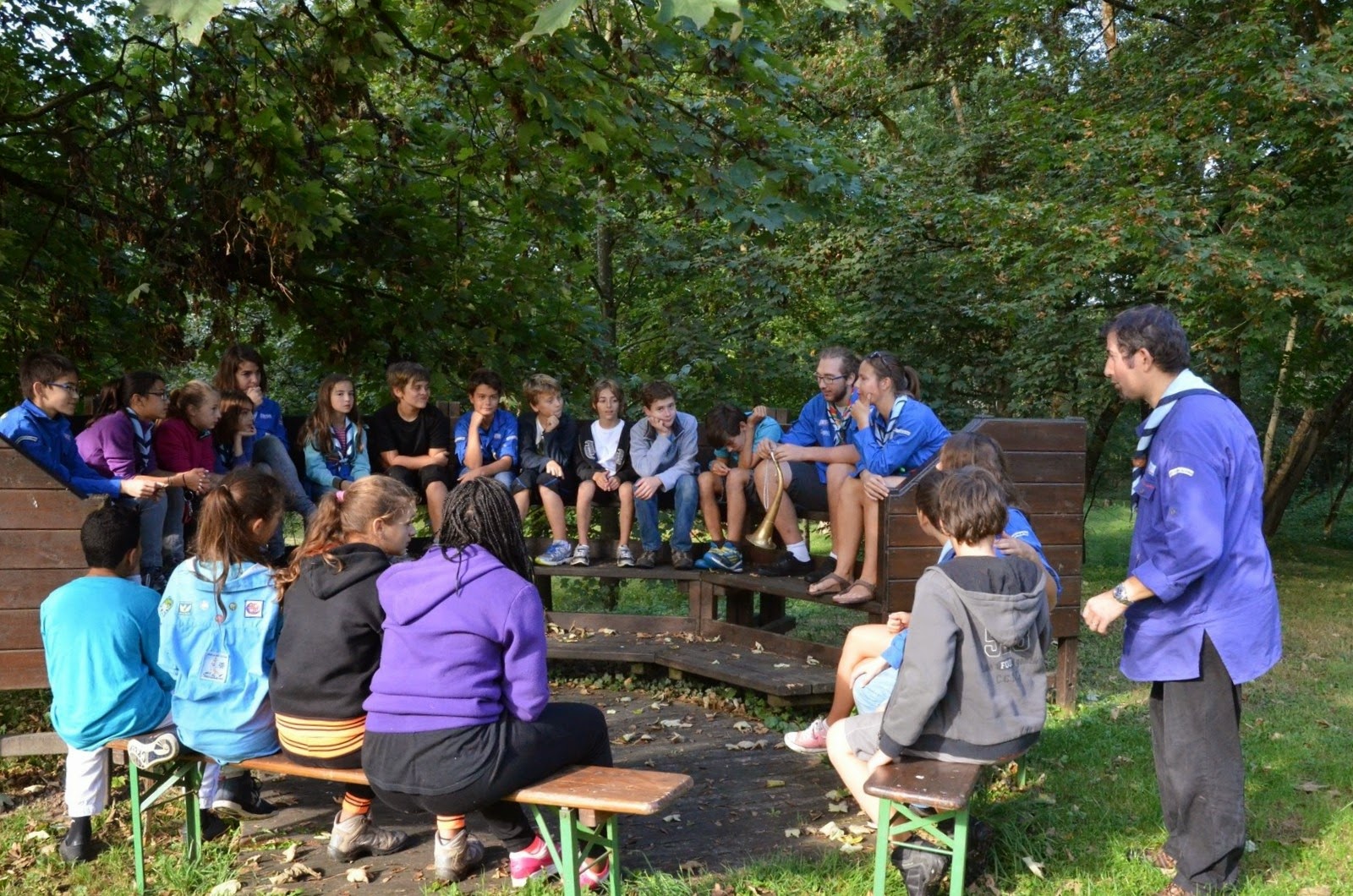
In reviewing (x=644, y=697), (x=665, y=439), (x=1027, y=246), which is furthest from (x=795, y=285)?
(x=644, y=697)

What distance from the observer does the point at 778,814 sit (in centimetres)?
486

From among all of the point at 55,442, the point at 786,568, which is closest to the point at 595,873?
the point at 786,568

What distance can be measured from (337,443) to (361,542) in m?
3.38

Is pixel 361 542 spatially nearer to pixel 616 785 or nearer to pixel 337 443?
pixel 616 785

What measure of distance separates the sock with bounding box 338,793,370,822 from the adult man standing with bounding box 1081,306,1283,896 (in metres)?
2.66

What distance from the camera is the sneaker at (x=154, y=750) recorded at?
4.19 metres

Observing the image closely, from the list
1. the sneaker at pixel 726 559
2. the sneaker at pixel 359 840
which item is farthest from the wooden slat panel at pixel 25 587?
the sneaker at pixel 726 559

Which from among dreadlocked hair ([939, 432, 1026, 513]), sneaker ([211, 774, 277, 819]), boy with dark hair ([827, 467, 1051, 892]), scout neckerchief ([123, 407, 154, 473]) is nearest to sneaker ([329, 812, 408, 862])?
sneaker ([211, 774, 277, 819])

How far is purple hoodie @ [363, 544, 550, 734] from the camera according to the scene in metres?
3.74

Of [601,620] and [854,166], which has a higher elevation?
[854,166]

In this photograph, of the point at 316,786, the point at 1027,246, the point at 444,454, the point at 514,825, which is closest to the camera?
the point at 514,825

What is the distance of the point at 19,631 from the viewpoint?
5.36m

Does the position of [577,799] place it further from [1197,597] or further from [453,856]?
[1197,597]

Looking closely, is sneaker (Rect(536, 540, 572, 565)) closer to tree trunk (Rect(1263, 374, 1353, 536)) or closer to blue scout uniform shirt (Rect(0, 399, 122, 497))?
blue scout uniform shirt (Rect(0, 399, 122, 497))
